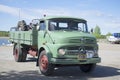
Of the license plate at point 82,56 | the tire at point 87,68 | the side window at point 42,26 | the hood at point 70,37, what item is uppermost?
the side window at point 42,26

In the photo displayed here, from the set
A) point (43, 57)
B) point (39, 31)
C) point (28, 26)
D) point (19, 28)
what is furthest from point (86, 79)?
point (19, 28)

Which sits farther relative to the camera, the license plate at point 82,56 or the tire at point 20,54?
the tire at point 20,54

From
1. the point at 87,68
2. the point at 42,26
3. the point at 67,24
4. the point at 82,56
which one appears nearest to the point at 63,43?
the point at 82,56

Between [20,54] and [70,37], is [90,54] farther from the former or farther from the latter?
[20,54]

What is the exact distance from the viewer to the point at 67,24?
1206cm

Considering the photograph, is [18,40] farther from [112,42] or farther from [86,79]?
[112,42]

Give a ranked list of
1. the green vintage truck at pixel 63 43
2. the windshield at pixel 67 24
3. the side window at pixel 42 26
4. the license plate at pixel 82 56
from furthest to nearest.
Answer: the side window at pixel 42 26
the windshield at pixel 67 24
the license plate at pixel 82 56
the green vintage truck at pixel 63 43

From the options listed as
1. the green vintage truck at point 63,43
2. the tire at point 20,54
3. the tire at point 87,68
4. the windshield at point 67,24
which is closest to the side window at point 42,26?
the green vintage truck at point 63,43

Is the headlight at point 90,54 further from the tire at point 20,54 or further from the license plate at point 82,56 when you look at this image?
the tire at point 20,54

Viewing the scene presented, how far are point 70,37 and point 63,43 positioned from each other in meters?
0.36

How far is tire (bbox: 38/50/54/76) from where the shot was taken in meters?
10.9

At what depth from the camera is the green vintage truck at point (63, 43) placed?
1055cm

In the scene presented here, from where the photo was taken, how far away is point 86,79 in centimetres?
1040

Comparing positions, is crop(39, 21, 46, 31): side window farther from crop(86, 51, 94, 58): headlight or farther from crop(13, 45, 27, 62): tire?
crop(13, 45, 27, 62): tire
